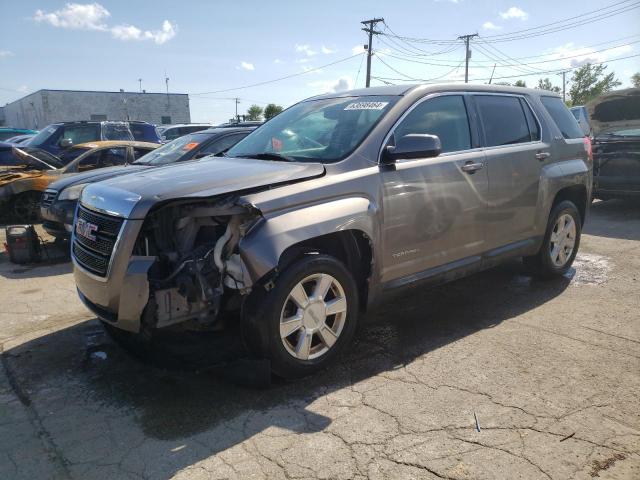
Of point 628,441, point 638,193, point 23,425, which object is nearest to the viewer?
point 628,441

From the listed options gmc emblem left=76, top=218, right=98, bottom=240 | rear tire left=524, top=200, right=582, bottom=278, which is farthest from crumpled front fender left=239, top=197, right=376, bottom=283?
rear tire left=524, top=200, right=582, bottom=278

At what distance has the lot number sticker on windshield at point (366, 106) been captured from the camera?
13.6 feet

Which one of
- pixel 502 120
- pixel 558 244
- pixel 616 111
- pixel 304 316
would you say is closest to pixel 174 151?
pixel 502 120

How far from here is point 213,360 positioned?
3.47 metres

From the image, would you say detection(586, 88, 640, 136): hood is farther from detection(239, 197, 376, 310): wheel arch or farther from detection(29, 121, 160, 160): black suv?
detection(29, 121, 160, 160): black suv

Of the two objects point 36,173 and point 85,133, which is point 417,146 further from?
point 85,133

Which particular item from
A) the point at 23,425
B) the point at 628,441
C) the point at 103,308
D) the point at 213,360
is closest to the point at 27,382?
the point at 23,425

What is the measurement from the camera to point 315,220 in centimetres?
339

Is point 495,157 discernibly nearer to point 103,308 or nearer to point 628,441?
point 628,441

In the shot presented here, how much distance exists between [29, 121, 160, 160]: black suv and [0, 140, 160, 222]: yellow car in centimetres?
208

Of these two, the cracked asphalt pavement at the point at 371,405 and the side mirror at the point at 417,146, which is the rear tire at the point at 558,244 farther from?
the side mirror at the point at 417,146

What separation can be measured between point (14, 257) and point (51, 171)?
3.01 meters

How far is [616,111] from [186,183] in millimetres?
11733

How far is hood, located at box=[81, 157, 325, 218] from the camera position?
3162 millimetres
